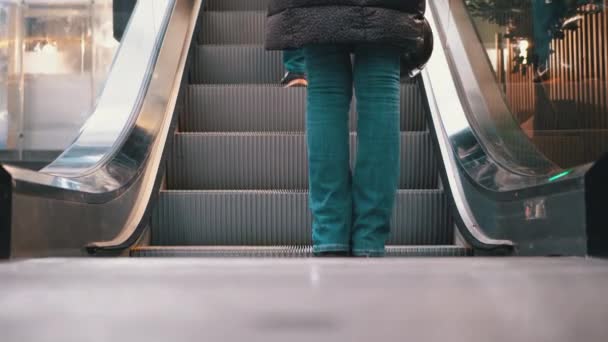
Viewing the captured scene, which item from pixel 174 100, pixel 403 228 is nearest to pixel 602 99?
pixel 403 228

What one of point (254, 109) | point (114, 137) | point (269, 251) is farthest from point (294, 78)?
point (254, 109)

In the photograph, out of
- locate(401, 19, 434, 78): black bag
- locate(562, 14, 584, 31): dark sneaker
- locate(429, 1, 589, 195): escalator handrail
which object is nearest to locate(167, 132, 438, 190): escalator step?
locate(429, 1, 589, 195): escalator handrail

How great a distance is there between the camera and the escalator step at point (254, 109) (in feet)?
14.8

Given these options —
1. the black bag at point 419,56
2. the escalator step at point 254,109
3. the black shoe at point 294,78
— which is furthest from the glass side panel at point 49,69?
the black bag at point 419,56

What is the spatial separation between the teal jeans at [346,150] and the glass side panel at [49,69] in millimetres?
984

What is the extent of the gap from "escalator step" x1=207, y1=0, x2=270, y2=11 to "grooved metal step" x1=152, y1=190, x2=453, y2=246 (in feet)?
8.38

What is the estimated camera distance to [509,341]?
0.95m

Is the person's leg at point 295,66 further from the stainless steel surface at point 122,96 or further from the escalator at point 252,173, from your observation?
the stainless steel surface at point 122,96

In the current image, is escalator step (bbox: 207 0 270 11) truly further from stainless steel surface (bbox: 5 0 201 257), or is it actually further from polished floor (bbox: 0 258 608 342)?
polished floor (bbox: 0 258 608 342)

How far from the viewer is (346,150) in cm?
258

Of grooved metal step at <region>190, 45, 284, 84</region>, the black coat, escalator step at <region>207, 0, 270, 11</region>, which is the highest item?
escalator step at <region>207, 0, 270, 11</region>

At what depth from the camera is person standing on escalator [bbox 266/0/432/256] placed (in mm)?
2473

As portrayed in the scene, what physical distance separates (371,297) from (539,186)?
61.6 inches

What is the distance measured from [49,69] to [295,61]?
122cm
